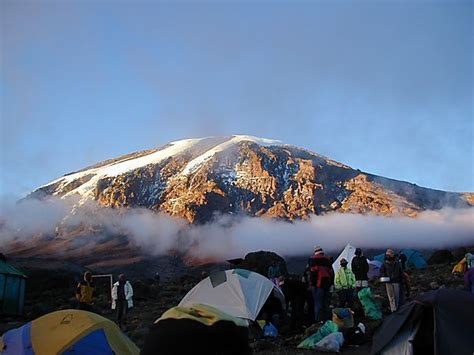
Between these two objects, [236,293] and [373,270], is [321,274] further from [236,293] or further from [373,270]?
[373,270]

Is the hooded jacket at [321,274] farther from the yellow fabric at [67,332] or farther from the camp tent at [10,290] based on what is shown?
the camp tent at [10,290]

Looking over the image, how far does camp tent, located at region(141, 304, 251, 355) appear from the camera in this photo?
3.27 meters

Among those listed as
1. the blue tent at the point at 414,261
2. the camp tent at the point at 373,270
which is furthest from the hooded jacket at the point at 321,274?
the blue tent at the point at 414,261

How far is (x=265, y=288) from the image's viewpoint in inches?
561

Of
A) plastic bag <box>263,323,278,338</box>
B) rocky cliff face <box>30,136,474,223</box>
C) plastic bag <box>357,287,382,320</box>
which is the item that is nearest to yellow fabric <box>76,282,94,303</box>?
plastic bag <box>263,323,278,338</box>

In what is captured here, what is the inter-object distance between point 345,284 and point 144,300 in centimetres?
1669

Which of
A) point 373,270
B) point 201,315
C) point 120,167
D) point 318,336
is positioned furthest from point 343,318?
point 120,167

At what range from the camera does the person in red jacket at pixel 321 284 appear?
13406 mm

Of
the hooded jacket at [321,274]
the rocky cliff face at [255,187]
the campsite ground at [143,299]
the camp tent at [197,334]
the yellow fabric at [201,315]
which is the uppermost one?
the rocky cliff face at [255,187]

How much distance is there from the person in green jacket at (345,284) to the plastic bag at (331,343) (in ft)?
11.6

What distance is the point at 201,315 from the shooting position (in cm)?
343

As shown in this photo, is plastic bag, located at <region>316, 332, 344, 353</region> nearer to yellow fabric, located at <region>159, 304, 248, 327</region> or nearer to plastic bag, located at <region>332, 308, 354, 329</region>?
plastic bag, located at <region>332, 308, 354, 329</region>

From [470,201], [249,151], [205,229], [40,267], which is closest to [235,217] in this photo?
[205,229]

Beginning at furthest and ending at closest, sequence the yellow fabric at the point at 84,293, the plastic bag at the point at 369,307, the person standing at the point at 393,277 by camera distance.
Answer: the yellow fabric at the point at 84,293, the plastic bag at the point at 369,307, the person standing at the point at 393,277
